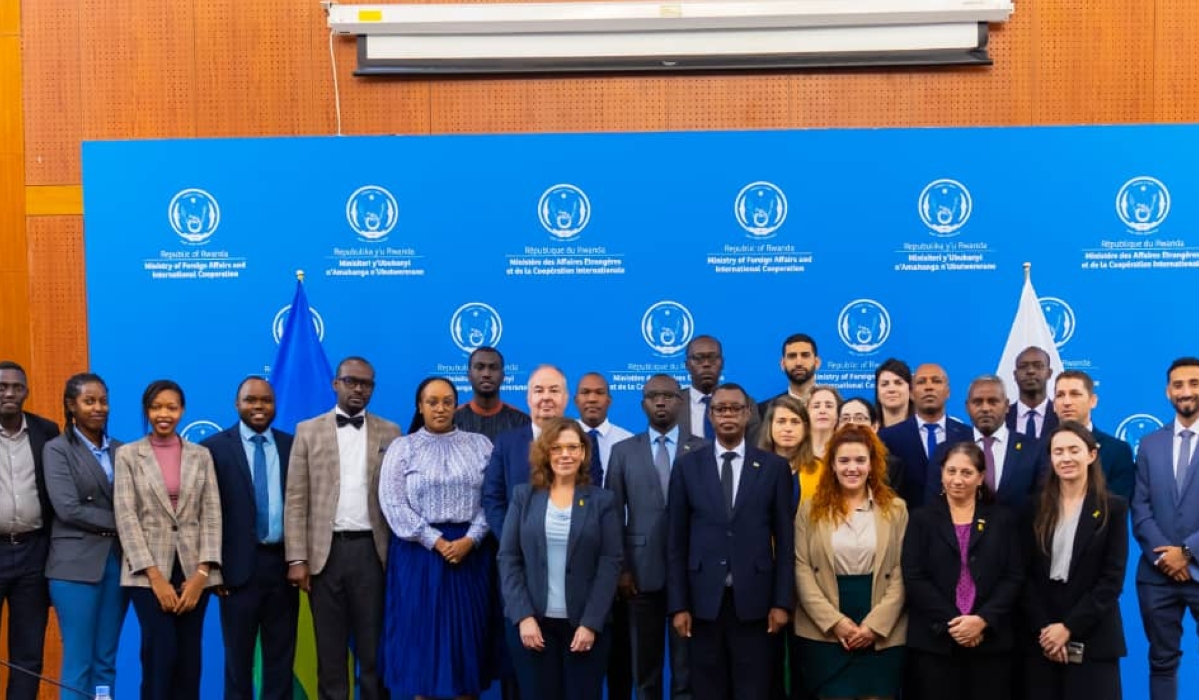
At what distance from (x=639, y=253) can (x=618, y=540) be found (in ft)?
7.35

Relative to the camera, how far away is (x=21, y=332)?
7.09 metres

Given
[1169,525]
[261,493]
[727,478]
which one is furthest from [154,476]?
[1169,525]

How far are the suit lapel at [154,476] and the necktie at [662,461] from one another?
75.9 inches

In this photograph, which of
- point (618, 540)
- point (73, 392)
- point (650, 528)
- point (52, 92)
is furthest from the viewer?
point (52, 92)

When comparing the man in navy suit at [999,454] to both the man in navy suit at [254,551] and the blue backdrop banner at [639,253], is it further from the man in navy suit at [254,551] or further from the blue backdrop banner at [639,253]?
the man in navy suit at [254,551]

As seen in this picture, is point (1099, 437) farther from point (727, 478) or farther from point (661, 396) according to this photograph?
point (661, 396)

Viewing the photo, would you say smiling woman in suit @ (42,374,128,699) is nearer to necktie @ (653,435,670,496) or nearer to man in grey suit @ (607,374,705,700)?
man in grey suit @ (607,374,705,700)

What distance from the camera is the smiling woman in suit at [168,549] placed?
16.9ft

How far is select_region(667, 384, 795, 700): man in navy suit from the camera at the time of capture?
4777mm

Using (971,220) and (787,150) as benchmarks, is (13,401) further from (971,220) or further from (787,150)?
(971,220)

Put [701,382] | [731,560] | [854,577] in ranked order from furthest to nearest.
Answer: [701,382] → [731,560] → [854,577]

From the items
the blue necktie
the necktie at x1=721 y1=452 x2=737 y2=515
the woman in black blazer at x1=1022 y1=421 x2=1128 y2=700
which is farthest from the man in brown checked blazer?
the woman in black blazer at x1=1022 y1=421 x2=1128 y2=700

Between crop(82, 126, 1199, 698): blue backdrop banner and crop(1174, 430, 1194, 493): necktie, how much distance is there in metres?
1.36

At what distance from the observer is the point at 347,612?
5.46 m
